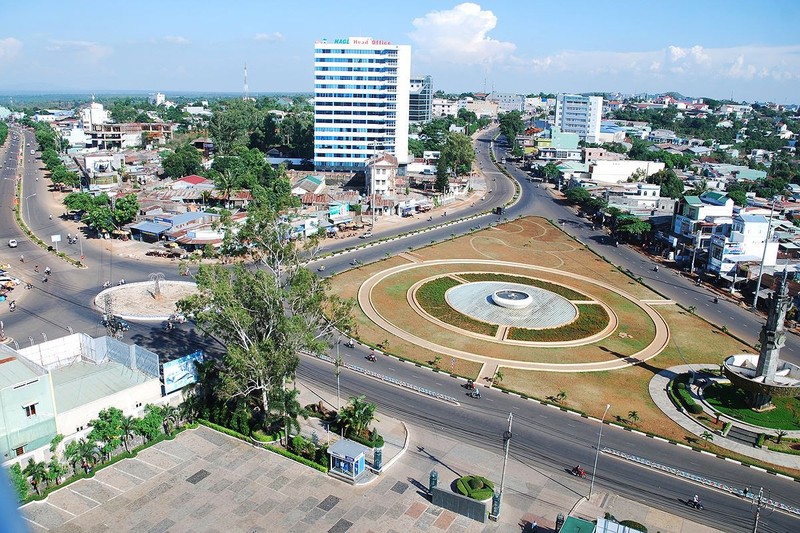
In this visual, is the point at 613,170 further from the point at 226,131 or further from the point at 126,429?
the point at 126,429

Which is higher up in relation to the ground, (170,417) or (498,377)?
(170,417)

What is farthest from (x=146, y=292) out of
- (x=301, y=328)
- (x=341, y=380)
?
(x=301, y=328)

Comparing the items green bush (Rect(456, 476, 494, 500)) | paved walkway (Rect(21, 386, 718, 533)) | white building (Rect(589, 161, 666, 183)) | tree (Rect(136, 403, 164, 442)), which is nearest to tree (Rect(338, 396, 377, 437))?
paved walkway (Rect(21, 386, 718, 533))

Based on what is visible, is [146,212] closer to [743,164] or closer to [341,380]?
[341,380]

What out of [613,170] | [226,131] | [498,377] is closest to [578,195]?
[613,170]

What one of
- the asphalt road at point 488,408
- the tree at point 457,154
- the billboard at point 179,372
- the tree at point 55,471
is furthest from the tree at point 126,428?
the tree at point 457,154
